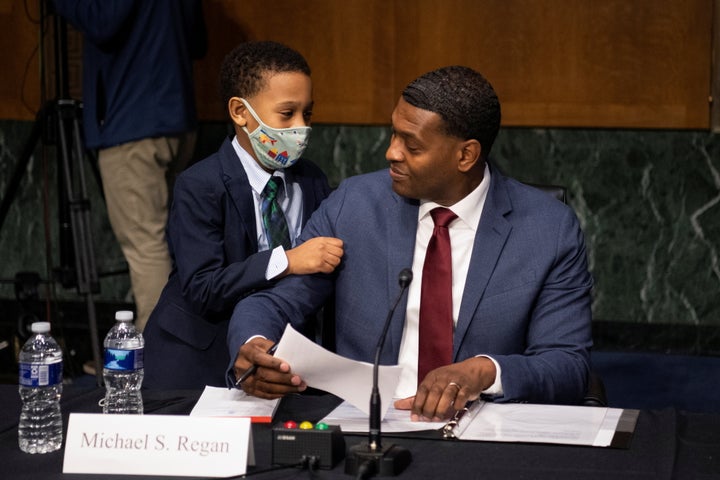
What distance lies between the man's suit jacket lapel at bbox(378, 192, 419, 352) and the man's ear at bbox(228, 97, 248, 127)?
63 cm

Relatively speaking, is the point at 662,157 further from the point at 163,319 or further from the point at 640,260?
the point at 163,319

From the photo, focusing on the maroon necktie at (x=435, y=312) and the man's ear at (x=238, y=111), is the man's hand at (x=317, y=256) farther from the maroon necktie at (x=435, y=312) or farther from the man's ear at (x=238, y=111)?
the man's ear at (x=238, y=111)

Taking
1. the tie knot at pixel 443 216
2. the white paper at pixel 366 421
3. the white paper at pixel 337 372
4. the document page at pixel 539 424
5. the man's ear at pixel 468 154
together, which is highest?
the man's ear at pixel 468 154

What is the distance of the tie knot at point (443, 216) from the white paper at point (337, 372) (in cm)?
55

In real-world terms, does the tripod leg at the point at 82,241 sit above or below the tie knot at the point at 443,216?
below

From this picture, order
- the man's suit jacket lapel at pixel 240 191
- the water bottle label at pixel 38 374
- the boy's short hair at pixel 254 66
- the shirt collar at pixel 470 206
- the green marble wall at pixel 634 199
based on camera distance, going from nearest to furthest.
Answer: the water bottle label at pixel 38 374 < the shirt collar at pixel 470 206 < the man's suit jacket lapel at pixel 240 191 < the boy's short hair at pixel 254 66 < the green marble wall at pixel 634 199

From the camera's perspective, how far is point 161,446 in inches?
73.6

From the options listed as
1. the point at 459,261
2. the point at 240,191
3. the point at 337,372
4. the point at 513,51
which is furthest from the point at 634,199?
the point at 337,372

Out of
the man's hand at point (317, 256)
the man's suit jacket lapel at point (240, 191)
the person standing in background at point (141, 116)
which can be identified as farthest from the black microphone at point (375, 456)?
the person standing in background at point (141, 116)

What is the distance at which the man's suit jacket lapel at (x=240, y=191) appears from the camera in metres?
2.97

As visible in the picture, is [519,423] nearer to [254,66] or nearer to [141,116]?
[254,66]

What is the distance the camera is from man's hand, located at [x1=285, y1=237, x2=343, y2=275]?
2.62 meters

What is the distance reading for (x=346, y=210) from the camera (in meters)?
2.70

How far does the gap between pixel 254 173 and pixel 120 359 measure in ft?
3.41
